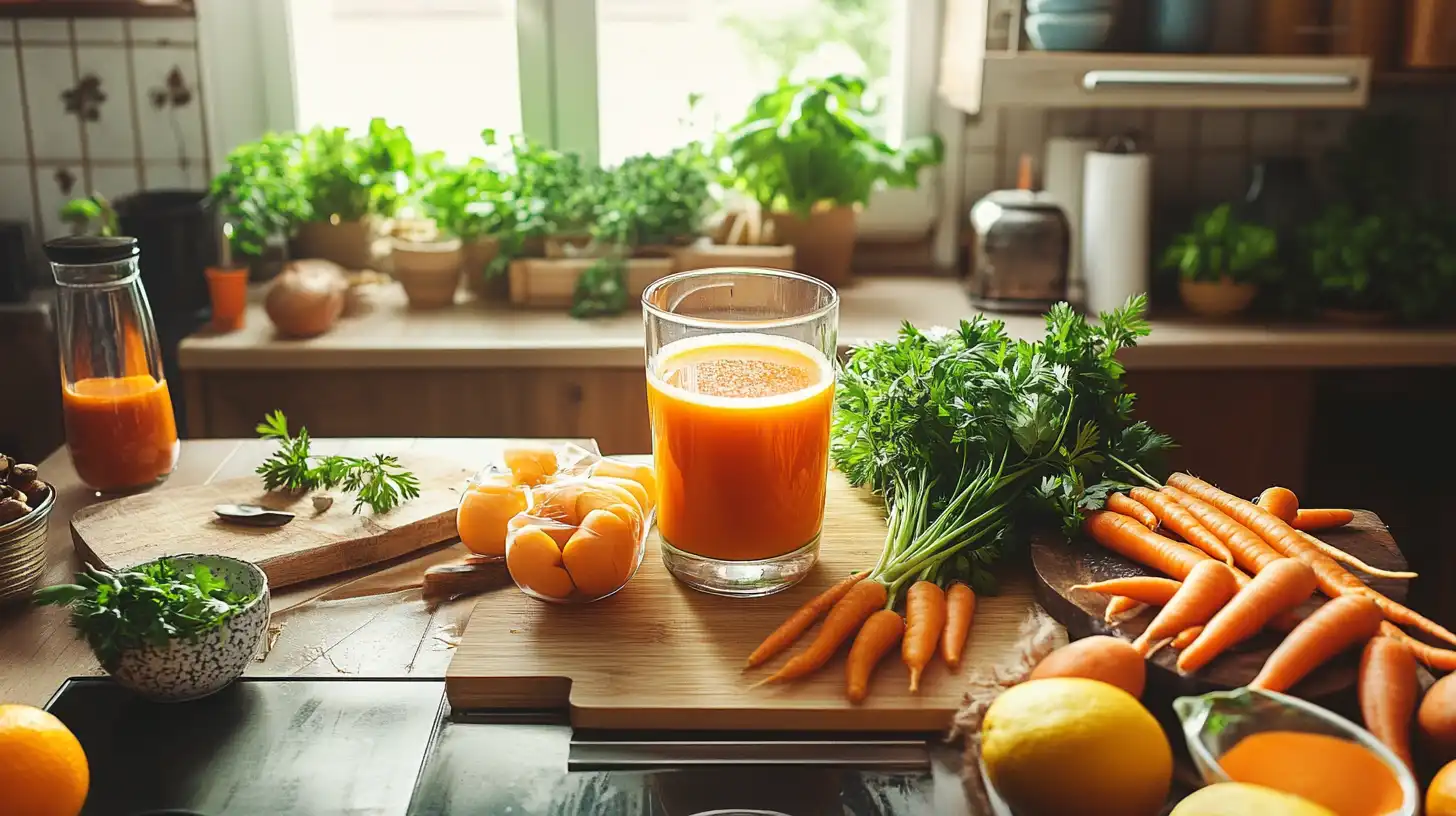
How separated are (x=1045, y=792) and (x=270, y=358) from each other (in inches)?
69.7

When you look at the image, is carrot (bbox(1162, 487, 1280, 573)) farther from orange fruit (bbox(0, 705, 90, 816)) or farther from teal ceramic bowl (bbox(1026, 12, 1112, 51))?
teal ceramic bowl (bbox(1026, 12, 1112, 51))

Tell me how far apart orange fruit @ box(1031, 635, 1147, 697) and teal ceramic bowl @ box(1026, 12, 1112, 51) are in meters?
1.64

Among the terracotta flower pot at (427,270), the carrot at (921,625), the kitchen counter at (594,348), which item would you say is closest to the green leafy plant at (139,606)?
the carrot at (921,625)

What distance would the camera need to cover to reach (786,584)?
3.97ft

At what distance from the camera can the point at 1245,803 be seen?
2.40 ft

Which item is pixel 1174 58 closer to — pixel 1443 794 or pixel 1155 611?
pixel 1155 611

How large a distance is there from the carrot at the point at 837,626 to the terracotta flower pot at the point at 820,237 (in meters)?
1.53

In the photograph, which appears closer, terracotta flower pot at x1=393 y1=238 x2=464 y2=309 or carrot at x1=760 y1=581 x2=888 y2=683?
carrot at x1=760 y1=581 x2=888 y2=683

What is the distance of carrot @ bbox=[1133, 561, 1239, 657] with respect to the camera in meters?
1.02

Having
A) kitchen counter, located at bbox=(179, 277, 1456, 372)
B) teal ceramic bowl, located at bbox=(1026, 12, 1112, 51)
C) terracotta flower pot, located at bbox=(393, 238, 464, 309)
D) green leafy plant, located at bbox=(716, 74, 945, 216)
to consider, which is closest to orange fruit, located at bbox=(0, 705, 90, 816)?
kitchen counter, located at bbox=(179, 277, 1456, 372)

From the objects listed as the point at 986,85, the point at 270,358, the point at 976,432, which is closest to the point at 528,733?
the point at 976,432

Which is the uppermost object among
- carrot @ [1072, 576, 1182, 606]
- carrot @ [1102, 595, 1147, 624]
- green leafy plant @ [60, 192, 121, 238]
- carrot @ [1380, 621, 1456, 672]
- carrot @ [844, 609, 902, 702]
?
green leafy plant @ [60, 192, 121, 238]

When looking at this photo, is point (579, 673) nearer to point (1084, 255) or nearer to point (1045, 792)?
point (1045, 792)

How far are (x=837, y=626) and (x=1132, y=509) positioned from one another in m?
0.32
